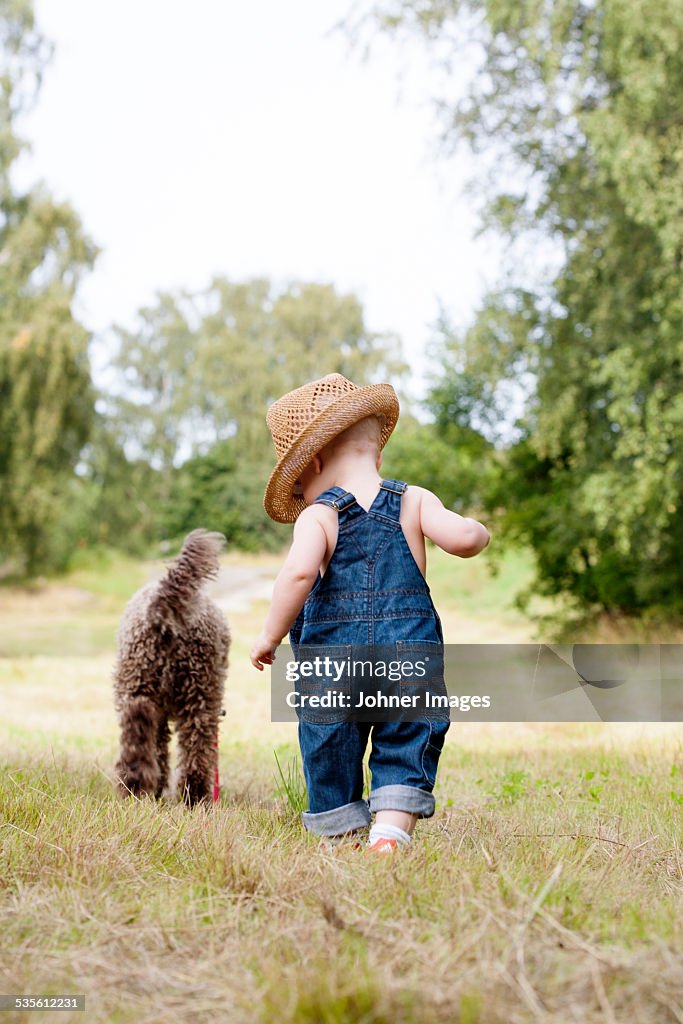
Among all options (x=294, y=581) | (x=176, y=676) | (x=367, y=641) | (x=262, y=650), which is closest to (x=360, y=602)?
(x=367, y=641)

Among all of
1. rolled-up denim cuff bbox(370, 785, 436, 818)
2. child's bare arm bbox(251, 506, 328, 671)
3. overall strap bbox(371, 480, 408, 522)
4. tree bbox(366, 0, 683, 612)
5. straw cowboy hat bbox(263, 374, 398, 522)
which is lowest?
rolled-up denim cuff bbox(370, 785, 436, 818)

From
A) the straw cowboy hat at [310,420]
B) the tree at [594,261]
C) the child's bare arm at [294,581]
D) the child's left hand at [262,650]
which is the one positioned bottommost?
the child's left hand at [262,650]

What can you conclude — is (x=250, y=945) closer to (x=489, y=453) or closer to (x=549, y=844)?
→ (x=549, y=844)

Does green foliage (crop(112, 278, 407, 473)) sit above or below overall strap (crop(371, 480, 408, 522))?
above

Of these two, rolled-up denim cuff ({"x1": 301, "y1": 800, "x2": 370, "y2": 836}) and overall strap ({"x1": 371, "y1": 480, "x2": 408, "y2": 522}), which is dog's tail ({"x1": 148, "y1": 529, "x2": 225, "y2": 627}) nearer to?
overall strap ({"x1": 371, "y1": 480, "x2": 408, "y2": 522})

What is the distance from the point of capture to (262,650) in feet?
10.5

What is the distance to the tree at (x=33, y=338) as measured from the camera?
56.1 feet

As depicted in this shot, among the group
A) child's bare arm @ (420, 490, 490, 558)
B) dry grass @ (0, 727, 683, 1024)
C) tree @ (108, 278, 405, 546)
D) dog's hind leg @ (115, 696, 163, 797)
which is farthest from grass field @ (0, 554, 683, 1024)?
tree @ (108, 278, 405, 546)

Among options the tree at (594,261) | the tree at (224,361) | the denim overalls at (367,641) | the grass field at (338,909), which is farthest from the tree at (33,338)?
the denim overalls at (367,641)

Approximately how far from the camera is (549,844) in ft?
9.93

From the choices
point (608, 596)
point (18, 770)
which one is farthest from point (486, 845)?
point (608, 596)

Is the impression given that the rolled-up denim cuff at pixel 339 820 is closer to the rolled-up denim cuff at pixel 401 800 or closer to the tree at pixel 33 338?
the rolled-up denim cuff at pixel 401 800

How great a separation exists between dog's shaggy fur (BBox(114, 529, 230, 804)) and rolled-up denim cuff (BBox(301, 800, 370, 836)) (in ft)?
3.60

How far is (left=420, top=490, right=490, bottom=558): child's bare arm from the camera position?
126 inches
